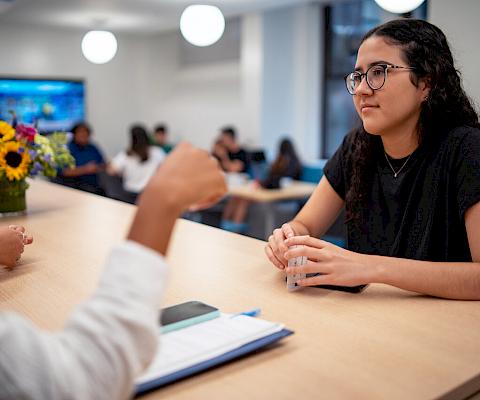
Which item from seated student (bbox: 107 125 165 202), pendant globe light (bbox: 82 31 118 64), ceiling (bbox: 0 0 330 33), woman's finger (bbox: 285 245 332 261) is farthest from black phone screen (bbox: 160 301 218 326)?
ceiling (bbox: 0 0 330 33)

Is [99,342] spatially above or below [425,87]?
below

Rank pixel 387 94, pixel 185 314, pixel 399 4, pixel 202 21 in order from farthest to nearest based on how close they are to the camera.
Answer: pixel 202 21, pixel 399 4, pixel 387 94, pixel 185 314

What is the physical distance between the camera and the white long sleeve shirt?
1.93ft

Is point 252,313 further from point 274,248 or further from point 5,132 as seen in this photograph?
point 5,132

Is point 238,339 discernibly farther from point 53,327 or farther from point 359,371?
point 53,327

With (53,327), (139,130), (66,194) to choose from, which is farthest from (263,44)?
(53,327)

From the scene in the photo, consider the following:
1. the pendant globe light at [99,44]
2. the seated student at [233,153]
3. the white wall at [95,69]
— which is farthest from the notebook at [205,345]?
the white wall at [95,69]

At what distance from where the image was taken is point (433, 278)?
1.20 metres

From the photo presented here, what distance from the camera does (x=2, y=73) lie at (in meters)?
8.43

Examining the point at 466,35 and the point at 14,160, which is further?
the point at 466,35

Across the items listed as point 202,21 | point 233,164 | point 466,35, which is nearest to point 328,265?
point 466,35

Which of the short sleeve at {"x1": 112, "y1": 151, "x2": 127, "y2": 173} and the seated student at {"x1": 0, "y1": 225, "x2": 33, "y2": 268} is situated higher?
the seated student at {"x1": 0, "y1": 225, "x2": 33, "y2": 268}

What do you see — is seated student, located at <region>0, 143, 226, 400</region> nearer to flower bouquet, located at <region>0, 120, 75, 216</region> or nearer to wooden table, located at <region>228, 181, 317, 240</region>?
flower bouquet, located at <region>0, 120, 75, 216</region>

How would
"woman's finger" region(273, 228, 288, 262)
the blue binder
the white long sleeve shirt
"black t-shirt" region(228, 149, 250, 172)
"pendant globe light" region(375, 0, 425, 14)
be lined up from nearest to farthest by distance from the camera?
the white long sleeve shirt < the blue binder < "woman's finger" region(273, 228, 288, 262) < "pendant globe light" region(375, 0, 425, 14) < "black t-shirt" region(228, 149, 250, 172)
